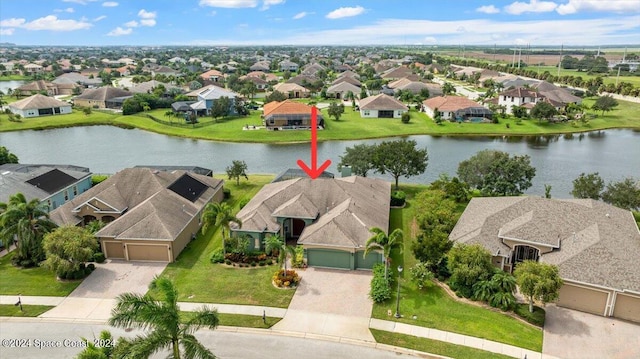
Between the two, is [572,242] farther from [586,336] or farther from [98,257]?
[98,257]

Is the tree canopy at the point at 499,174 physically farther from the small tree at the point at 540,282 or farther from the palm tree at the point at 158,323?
the palm tree at the point at 158,323

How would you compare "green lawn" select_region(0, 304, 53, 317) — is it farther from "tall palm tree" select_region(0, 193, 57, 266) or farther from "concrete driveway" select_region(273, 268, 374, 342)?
"concrete driveway" select_region(273, 268, 374, 342)

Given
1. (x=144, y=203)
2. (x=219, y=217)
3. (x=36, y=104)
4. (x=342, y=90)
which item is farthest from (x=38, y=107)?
(x=219, y=217)

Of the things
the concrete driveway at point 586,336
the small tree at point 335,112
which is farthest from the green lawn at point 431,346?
the small tree at point 335,112

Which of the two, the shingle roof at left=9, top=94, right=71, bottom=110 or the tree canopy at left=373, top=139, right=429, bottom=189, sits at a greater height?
the shingle roof at left=9, top=94, right=71, bottom=110

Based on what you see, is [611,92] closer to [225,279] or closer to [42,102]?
[225,279]

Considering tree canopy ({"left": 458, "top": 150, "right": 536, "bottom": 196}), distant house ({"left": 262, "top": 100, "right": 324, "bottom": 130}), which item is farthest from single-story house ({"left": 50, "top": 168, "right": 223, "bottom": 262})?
distant house ({"left": 262, "top": 100, "right": 324, "bottom": 130})
